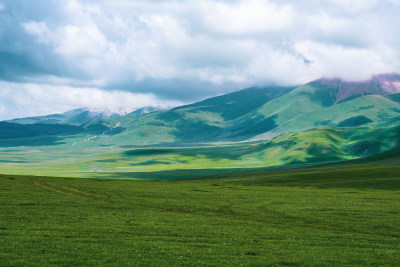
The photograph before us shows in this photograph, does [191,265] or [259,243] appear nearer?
[191,265]

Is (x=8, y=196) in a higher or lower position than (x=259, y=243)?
higher

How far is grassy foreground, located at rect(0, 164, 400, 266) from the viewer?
31.5m

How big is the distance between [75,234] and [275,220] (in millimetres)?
26160

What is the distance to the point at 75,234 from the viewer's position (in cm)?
3822

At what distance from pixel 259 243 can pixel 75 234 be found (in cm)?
1744

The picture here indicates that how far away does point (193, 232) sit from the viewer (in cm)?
4147

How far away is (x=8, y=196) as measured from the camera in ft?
213

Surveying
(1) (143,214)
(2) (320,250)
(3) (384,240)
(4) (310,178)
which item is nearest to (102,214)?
(1) (143,214)

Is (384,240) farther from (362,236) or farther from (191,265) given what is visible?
(191,265)

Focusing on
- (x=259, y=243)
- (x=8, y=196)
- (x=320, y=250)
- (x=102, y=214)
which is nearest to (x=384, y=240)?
(x=320, y=250)

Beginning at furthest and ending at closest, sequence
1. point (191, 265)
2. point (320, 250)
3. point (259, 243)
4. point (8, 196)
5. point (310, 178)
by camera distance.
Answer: point (310, 178) < point (8, 196) < point (259, 243) < point (320, 250) < point (191, 265)

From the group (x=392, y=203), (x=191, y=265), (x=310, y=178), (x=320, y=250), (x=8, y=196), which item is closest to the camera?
(x=191, y=265)

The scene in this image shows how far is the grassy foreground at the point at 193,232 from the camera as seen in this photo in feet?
103

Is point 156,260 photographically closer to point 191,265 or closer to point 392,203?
point 191,265
